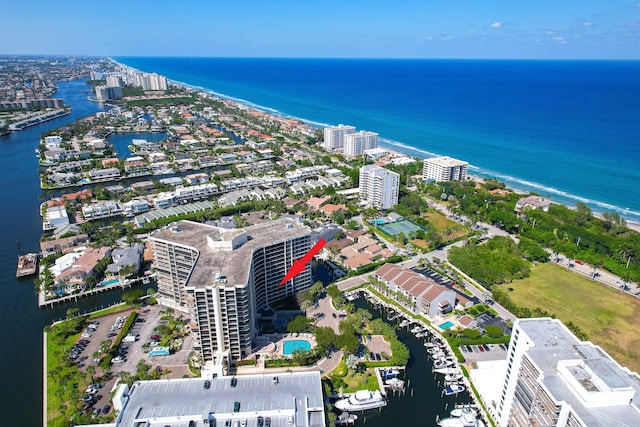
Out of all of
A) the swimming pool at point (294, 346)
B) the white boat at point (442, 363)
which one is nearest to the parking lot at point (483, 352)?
the white boat at point (442, 363)

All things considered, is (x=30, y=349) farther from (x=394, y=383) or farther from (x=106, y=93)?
(x=106, y=93)

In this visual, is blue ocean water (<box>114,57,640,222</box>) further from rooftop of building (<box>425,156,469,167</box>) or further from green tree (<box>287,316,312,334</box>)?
green tree (<box>287,316,312,334</box>)

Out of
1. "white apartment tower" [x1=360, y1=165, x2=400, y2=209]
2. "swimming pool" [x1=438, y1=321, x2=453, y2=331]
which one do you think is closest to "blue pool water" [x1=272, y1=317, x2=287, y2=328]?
"swimming pool" [x1=438, y1=321, x2=453, y2=331]

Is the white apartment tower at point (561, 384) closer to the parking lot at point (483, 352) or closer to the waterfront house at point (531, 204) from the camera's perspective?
the parking lot at point (483, 352)

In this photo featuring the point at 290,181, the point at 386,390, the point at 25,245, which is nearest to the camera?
the point at 386,390

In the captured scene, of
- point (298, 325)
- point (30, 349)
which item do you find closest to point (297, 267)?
point (298, 325)


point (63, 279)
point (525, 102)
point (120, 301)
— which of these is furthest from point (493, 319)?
point (525, 102)

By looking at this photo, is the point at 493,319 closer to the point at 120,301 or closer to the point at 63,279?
the point at 120,301
